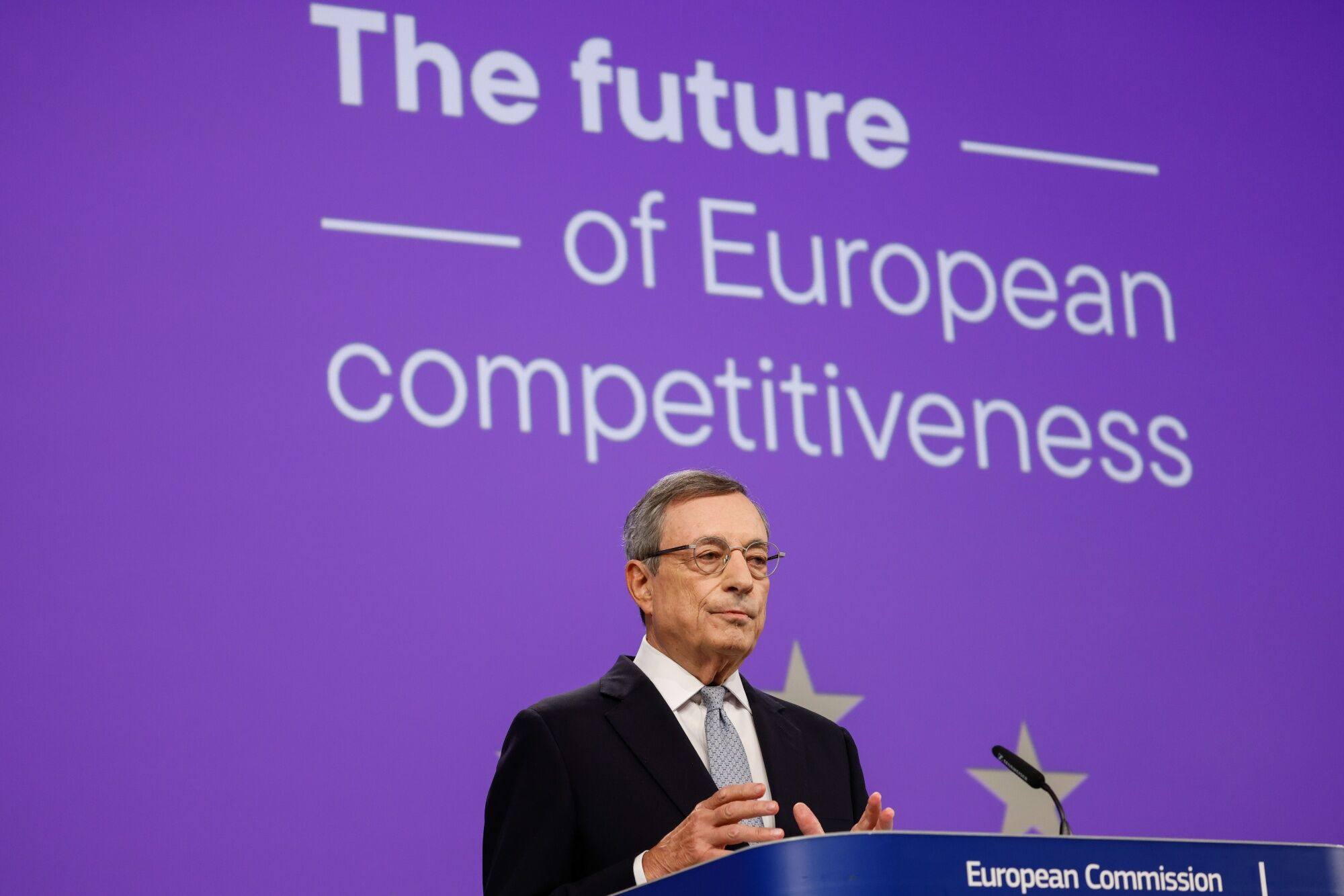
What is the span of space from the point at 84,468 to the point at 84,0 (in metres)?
1.05

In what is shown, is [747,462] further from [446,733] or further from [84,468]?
[84,468]

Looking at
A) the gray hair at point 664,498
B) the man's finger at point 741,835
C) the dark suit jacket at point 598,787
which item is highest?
the gray hair at point 664,498

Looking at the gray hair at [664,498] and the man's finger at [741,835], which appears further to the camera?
the gray hair at [664,498]

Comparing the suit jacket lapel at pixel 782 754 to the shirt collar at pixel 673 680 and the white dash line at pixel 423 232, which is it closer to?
the shirt collar at pixel 673 680

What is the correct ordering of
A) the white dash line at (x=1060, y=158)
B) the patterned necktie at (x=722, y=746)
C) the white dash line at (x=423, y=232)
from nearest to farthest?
the patterned necktie at (x=722, y=746) → the white dash line at (x=423, y=232) → the white dash line at (x=1060, y=158)

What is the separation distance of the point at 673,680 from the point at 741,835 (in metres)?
0.65

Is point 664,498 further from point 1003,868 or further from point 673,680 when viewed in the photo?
point 1003,868

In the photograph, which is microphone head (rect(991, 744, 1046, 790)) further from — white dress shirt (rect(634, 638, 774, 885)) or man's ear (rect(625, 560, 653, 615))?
man's ear (rect(625, 560, 653, 615))

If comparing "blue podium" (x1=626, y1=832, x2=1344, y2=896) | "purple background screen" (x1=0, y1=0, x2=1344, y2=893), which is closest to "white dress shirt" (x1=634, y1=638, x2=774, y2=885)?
"blue podium" (x1=626, y1=832, x2=1344, y2=896)

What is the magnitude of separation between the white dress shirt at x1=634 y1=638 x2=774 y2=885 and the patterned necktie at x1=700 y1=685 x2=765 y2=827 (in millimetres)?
11

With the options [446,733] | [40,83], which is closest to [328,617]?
[446,733]

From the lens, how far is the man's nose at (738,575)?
2666 mm

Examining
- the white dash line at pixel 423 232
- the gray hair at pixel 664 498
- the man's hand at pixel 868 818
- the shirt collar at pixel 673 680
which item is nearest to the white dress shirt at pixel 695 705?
the shirt collar at pixel 673 680

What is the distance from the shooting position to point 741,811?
2.07 m
